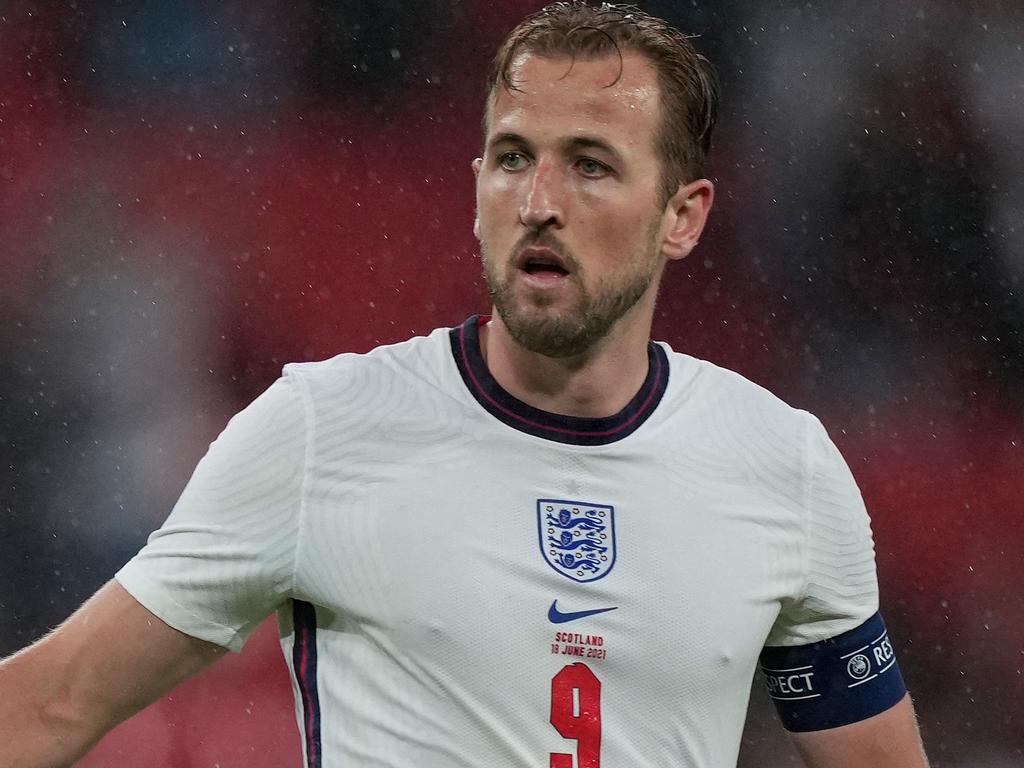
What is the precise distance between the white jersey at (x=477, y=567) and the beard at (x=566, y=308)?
0.11 meters

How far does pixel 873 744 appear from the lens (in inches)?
86.7

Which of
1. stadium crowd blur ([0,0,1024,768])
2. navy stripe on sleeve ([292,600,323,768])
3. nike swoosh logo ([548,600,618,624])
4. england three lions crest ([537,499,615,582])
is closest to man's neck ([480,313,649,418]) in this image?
england three lions crest ([537,499,615,582])

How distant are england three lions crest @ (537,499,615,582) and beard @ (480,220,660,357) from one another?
0.67 ft

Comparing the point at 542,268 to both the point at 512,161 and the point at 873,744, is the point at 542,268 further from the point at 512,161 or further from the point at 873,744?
the point at 873,744

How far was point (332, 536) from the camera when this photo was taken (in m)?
1.92

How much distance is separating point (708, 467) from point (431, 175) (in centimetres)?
290

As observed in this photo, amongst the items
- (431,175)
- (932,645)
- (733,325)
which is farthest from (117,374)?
(932,645)

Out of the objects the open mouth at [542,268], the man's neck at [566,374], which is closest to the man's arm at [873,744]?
the man's neck at [566,374]

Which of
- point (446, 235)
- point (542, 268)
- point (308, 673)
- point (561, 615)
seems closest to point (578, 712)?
point (561, 615)

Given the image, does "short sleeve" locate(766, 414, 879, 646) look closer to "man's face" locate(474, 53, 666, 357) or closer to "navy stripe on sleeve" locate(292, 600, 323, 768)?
"man's face" locate(474, 53, 666, 357)

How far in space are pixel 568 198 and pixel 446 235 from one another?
2848 mm

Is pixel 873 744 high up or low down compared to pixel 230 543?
down

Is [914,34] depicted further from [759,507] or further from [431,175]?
[759,507]

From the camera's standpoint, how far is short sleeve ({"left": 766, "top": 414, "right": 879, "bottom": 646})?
83.8 inches
